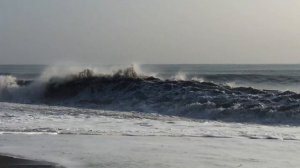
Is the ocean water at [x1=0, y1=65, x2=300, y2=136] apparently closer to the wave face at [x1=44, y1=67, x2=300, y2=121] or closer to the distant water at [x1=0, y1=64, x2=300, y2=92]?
the wave face at [x1=44, y1=67, x2=300, y2=121]

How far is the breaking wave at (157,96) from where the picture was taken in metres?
14.9

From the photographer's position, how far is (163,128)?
11469 millimetres

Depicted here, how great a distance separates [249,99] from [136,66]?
33.8ft

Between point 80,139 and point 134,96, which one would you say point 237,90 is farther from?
point 80,139

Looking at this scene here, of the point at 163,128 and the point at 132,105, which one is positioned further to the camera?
the point at 132,105

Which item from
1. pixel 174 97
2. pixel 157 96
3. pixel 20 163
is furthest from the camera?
pixel 157 96

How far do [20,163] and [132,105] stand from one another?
11.0 meters

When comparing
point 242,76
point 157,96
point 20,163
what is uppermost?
point 242,76

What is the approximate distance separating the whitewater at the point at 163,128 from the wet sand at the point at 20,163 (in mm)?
237

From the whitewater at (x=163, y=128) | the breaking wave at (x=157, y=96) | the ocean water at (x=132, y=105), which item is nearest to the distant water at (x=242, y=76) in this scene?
the breaking wave at (x=157, y=96)

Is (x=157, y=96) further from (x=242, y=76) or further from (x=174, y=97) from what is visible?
(x=242, y=76)

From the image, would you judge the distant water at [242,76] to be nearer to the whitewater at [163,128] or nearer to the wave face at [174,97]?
the wave face at [174,97]

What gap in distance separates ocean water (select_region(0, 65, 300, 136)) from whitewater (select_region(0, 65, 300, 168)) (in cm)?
3

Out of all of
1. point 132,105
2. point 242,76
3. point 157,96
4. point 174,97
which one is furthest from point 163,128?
point 242,76
